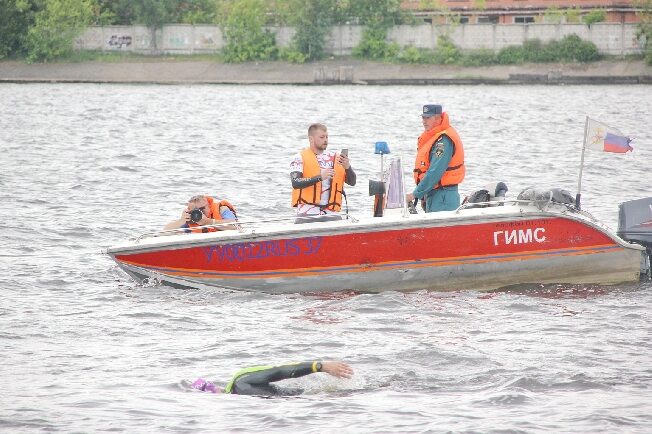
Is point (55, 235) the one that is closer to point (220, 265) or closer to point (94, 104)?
point (220, 265)

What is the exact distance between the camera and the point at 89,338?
1358 cm

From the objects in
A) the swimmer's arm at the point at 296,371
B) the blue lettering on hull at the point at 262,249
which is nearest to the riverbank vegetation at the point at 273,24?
the blue lettering on hull at the point at 262,249

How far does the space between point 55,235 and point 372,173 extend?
1194 cm

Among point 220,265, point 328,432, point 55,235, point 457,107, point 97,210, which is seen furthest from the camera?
point 457,107

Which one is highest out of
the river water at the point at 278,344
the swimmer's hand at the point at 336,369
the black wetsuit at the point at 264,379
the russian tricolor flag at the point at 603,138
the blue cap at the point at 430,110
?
the blue cap at the point at 430,110

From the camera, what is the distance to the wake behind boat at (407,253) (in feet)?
48.1

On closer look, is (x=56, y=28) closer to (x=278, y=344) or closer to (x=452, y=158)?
(x=452, y=158)

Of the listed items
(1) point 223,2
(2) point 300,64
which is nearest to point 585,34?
(2) point 300,64

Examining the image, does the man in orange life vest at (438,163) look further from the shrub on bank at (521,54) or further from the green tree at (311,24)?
the green tree at (311,24)

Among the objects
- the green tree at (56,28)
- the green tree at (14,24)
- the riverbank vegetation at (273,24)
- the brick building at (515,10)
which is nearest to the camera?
the riverbank vegetation at (273,24)

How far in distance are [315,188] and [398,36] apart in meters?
68.1

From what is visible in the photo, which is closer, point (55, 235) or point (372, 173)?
point (55, 235)

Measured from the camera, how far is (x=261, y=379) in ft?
36.4

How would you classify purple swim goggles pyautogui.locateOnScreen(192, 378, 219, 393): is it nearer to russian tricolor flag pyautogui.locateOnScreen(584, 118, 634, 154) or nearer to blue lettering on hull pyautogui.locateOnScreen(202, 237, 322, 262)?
blue lettering on hull pyautogui.locateOnScreen(202, 237, 322, 262)
